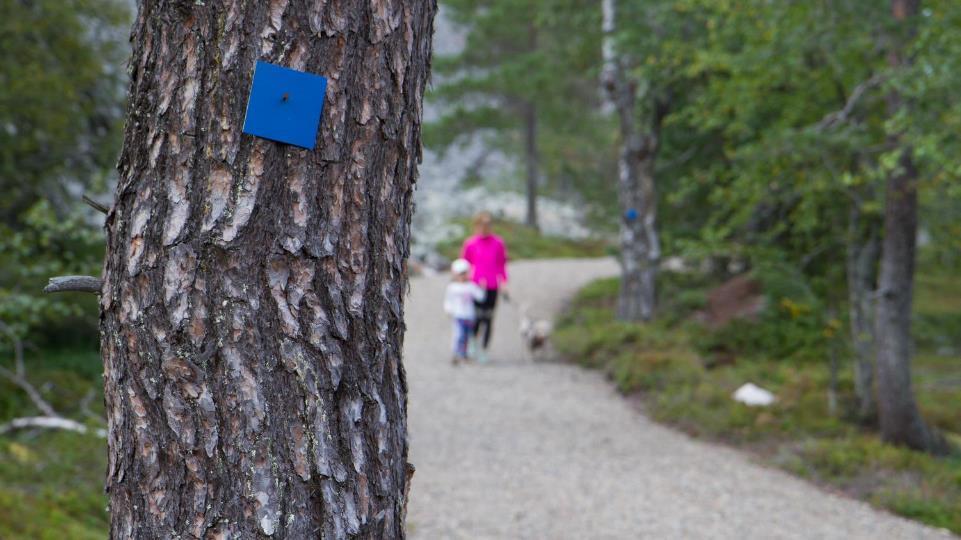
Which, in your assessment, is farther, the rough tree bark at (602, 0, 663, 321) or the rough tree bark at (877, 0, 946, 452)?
the rough tree bark at (602, 0, 663, 321)

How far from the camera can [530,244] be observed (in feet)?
96.7

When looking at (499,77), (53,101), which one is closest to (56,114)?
(53,101)

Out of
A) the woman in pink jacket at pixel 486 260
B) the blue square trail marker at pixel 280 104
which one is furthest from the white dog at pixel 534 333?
the blue square trail marker at pixel 280 104

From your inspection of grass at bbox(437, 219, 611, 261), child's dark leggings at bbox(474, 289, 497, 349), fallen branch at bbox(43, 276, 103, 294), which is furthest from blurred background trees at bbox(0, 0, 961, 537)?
grass at bbox(437, 219, 611, 261)

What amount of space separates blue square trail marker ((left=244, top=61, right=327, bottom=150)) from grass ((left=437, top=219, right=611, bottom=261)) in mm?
24117

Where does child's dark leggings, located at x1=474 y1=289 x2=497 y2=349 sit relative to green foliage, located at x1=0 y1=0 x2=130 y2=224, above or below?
below

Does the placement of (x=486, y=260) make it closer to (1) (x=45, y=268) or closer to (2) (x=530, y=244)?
(1) (x=45, y=268)

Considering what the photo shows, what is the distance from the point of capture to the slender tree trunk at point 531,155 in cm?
3009

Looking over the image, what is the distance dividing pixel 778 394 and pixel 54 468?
6848mm

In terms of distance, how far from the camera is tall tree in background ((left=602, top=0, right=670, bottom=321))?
490 inches

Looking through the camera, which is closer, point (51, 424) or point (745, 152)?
point (51, 424)

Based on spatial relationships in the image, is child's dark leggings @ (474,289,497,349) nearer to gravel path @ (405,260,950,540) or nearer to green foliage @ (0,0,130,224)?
gravel path @ (405,260,950,540)

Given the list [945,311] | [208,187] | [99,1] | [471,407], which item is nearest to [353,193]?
[208,187]

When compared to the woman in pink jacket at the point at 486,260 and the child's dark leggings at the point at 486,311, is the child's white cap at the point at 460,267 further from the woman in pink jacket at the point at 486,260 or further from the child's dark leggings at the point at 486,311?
the child's dark leggings at the point at 486,311
